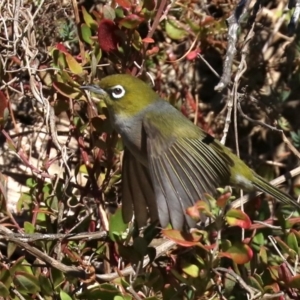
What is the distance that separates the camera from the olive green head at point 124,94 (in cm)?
353

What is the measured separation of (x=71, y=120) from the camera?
3580 mm

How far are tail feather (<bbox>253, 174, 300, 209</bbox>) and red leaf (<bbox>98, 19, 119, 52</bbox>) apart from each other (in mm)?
992

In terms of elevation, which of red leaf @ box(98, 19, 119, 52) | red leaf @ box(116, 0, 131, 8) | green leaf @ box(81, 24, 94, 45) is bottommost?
green leaf @ box(81, 24, 94, 45)

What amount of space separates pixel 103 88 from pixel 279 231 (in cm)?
105

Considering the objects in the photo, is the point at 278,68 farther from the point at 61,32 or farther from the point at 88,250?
the point at 88,250

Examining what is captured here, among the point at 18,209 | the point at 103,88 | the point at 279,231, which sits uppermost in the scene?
the point at 103,88

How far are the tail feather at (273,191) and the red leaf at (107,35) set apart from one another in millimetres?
992

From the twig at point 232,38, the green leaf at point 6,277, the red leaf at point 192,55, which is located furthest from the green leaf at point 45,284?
the red leaf at point 192,55

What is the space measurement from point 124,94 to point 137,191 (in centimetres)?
49

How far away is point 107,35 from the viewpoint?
11.1 ft

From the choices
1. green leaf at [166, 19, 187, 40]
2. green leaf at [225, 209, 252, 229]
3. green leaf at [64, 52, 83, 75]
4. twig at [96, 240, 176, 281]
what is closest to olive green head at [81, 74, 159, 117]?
green leaf at [64, 52, 83, 75]

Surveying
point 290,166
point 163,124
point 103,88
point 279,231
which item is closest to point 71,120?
point 103,88

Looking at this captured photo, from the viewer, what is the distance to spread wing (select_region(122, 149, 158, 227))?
3.43 metres

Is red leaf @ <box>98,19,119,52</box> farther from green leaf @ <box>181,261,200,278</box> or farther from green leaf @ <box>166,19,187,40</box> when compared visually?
green leaf @ <box>181,261,200,278</box>
